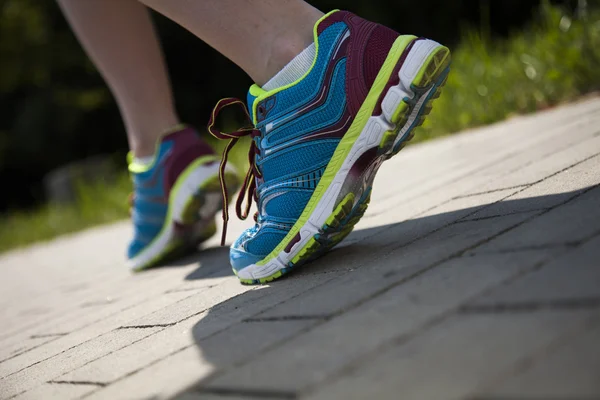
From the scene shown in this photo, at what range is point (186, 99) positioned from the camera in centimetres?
1488

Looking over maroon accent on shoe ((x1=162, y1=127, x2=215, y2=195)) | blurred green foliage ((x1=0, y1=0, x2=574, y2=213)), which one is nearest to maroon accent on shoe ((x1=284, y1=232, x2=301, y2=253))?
maroon accent on shoe ((x1=162, y1=127, x2=215, y2=195))

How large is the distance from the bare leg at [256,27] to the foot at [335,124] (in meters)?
0.06

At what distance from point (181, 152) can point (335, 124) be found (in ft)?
3.37

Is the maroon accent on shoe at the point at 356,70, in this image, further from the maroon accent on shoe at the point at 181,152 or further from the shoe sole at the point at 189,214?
the maroon accent on shoe at the point at 181,152

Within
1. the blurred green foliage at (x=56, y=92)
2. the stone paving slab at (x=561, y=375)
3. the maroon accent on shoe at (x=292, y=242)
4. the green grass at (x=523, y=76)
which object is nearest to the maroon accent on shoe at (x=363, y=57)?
the maroon accent on shoe at (x=292, y=242)

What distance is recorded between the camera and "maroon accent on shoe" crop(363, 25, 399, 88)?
1.52 m

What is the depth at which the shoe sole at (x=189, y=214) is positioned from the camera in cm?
238

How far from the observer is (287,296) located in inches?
54.9

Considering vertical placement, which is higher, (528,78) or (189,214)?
(528,78)

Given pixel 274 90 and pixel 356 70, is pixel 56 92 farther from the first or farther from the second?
pixel 356 70

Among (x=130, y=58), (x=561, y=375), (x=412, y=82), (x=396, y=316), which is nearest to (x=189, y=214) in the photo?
(x=130, y=58)

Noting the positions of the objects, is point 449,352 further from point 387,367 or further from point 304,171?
point 304,171

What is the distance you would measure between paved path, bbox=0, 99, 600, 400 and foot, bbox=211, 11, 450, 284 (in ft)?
0.30

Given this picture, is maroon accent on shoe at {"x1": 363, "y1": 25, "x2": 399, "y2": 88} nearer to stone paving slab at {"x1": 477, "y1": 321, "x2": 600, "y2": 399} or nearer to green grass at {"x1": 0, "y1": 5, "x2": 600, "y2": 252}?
stone paving slab at {"x1": 477, "y1": 321, "x2": 600, "y2": 399}
